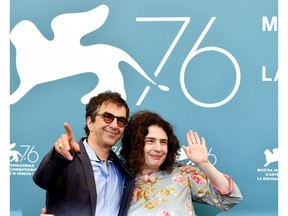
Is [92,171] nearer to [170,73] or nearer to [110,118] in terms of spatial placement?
[110,118]

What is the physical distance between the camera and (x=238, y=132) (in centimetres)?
227

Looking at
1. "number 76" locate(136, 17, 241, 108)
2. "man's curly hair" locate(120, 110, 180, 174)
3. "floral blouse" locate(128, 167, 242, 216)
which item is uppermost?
"number 76" locate(136, 17, 241, 108)

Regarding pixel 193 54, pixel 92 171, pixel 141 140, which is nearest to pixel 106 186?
pixel 92 171

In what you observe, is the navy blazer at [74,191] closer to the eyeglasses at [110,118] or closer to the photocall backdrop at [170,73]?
the eyeglasses at [110,118]

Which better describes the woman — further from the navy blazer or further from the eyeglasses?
the navy blazer

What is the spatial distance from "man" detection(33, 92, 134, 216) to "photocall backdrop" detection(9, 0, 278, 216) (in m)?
0.32

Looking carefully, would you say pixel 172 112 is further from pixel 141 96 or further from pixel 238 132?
pixel 238 132

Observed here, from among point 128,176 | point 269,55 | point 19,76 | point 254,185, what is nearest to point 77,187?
point 128,176

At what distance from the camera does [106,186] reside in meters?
1.90

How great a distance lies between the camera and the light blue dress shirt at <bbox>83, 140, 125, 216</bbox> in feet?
6.10

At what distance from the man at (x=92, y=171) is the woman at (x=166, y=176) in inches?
3.3

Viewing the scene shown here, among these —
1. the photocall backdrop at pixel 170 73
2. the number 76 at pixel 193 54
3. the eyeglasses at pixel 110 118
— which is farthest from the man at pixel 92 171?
the number 76 at pixel 193 54

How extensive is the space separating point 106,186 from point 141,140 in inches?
11.7

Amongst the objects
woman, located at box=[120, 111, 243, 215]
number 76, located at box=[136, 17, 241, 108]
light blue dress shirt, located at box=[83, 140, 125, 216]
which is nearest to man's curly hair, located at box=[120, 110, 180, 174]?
woman, located at box=[120, 111, 243, 215]
